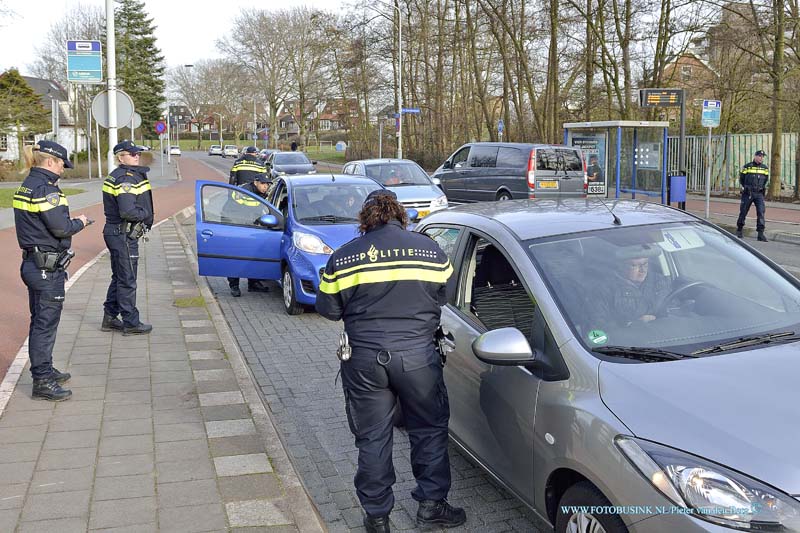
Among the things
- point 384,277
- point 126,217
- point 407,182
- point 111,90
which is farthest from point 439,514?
point 407,182

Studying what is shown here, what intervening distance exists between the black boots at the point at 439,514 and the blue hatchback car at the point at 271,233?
5.49m

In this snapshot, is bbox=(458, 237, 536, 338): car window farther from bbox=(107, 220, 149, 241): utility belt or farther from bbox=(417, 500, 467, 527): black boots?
bbox=(107, 220, 149, 241): utility belt

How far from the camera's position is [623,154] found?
2347cm

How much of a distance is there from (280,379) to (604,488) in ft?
14.4

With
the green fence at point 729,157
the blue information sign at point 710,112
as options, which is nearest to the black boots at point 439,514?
the blue information sign at point 710,112

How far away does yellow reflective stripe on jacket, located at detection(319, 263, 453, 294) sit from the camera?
3777 millimetres

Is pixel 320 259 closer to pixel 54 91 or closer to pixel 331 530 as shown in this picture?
pixel 331 530

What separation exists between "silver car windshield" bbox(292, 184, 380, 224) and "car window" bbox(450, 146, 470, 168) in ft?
37.1

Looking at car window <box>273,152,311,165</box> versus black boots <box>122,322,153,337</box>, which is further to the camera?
car window <box>273,152,311,165</box>

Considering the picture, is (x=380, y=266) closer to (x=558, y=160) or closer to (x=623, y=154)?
(x=558, y=160)

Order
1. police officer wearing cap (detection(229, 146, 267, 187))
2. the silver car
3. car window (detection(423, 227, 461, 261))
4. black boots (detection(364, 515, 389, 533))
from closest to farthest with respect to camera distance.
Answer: the silver car → black boots (detection(364, 515, 389, 533)) → car window (detection(423, 227, 461, 261)) → police officer wearing cap (detection(229, 146, 267, 187))

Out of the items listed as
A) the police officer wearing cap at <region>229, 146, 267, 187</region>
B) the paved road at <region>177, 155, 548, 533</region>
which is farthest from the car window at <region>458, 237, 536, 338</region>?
the police officer wearing cap at <region>229, 146, 267, 187</region>

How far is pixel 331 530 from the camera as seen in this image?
411 centimetres

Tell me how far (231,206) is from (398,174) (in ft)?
27.5
